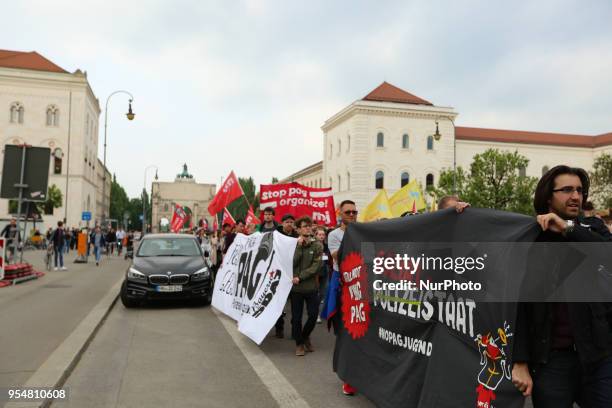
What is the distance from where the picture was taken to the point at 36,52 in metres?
79.1

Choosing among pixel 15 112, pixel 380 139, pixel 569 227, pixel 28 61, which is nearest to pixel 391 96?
pixel 380 139

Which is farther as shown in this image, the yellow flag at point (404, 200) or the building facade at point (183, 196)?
the building facade at point (183, 196)

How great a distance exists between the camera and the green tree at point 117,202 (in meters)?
126

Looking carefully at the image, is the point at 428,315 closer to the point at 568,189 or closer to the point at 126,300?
A: the point at 568,189

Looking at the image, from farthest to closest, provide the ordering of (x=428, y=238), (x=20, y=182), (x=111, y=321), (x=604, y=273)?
1. (x=20, y=182)
2. (x=111, y=321)
3. (x=428, y=238)
4. (x=604, y=273)

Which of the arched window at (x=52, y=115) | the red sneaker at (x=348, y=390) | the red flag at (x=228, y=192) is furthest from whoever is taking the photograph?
the arched window at (x=52, y=115)

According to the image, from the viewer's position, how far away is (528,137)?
8369 cm

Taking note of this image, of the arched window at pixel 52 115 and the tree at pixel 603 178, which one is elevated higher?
the arched window at pixel 52 115

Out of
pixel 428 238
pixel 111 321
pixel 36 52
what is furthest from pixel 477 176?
pixel 36 52

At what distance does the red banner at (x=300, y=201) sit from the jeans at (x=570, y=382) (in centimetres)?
1257

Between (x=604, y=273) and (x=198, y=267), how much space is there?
10.3 metres

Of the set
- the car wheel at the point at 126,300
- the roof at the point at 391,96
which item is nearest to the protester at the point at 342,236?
the car wheel at the point at 126,300

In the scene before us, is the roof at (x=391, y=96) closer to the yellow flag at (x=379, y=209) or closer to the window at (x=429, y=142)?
the window at (x=429, y=142)

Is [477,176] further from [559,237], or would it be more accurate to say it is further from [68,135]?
[68,135]
